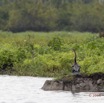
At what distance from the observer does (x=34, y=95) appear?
1991 cm

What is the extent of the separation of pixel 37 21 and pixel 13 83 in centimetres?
4648

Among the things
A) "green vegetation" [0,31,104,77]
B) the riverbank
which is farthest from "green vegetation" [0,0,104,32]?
the riverbank

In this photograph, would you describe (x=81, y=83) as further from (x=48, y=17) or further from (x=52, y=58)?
(x=48, y=17)

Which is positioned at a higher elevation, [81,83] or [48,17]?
[81,83]

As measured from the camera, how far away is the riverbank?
20.2m

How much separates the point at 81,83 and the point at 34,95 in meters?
1.58

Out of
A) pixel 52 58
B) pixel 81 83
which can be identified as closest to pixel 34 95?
pixel 81 83

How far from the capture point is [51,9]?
74.3m

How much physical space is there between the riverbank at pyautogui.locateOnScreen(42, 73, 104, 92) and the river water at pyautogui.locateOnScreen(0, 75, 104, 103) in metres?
0.33

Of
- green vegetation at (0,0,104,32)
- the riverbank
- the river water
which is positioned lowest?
green vegetation at (0,0,104,32)

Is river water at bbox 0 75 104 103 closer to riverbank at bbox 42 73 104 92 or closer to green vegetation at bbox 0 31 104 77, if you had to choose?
riverbank at bbox 42 73 104 92

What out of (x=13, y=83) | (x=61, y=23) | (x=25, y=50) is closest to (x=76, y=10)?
(x=61, y=23)

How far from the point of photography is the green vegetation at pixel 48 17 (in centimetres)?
6862

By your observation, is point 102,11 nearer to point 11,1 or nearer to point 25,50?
point 11,1
